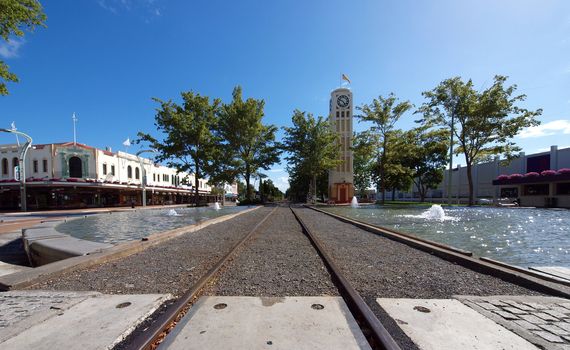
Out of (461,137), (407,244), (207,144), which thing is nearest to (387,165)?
(461,137)

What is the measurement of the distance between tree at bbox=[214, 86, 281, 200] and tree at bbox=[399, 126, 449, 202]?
1853cm

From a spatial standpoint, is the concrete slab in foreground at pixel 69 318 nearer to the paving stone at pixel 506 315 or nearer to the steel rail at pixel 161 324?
the steel rail at pixel 161 324

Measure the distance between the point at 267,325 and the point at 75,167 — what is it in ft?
137

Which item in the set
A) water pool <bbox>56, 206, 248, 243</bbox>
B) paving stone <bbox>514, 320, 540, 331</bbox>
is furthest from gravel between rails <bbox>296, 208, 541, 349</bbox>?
water pool <bbox>56, 206, 248, 243</bbox>

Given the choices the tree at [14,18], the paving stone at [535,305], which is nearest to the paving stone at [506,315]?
the paving stone at [535,305]

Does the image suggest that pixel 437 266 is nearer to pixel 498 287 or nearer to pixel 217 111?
pixel 498 287

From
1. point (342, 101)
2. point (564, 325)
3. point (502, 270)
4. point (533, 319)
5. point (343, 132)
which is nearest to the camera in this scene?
point (564, 325)

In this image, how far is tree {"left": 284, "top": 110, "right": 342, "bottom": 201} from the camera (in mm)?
37500

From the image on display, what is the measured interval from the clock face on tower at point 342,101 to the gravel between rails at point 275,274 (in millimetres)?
43443

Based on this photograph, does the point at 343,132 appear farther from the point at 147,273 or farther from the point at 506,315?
the point at 506,315

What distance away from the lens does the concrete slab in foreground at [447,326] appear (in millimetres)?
2463

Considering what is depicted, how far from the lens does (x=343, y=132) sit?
156 ft

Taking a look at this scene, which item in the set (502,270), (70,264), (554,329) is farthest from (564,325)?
(70,264)

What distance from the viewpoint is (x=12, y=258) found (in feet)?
30.5
